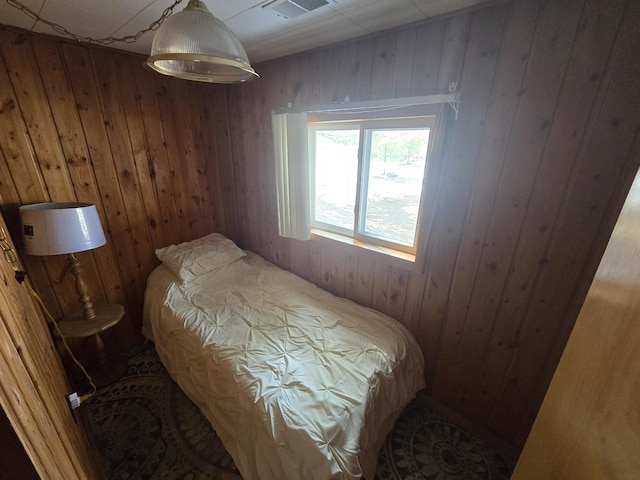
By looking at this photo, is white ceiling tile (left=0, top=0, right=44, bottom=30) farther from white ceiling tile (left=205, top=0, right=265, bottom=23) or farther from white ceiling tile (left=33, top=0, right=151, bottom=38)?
white ceiling tile (left=205, top=0, right=265, bottom=23)

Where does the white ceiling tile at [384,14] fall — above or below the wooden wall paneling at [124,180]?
above

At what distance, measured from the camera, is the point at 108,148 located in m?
1.91

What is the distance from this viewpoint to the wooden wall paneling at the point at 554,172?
0.95 meters

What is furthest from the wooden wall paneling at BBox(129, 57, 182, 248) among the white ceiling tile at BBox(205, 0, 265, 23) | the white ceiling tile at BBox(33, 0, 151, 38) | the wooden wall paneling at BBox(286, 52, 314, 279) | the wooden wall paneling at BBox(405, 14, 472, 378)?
the wooden wall paneling at BBox(405, 14, 472, 378)

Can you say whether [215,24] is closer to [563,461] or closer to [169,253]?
[563,461]

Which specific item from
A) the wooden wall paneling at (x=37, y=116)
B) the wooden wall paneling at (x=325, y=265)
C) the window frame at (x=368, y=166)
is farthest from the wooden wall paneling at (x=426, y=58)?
the wooden wall paneling at (x=37, y=116)

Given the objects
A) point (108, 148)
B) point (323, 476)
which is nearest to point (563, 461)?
point (323, 476)

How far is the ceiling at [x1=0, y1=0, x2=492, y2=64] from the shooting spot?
1.19m

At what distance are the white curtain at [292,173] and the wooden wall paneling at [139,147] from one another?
106cm

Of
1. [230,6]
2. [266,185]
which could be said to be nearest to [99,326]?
[266,185]

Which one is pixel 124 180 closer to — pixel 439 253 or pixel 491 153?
pixel 439 253

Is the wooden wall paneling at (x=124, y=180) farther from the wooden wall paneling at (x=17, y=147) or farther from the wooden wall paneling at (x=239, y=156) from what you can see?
the wooden wall paneling at (x=239, y=156)

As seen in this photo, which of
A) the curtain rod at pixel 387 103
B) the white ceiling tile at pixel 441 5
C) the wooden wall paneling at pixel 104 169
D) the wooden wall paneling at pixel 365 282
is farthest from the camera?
the wooden wall paneling at pixel 365 282

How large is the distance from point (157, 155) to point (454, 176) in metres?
2.25
